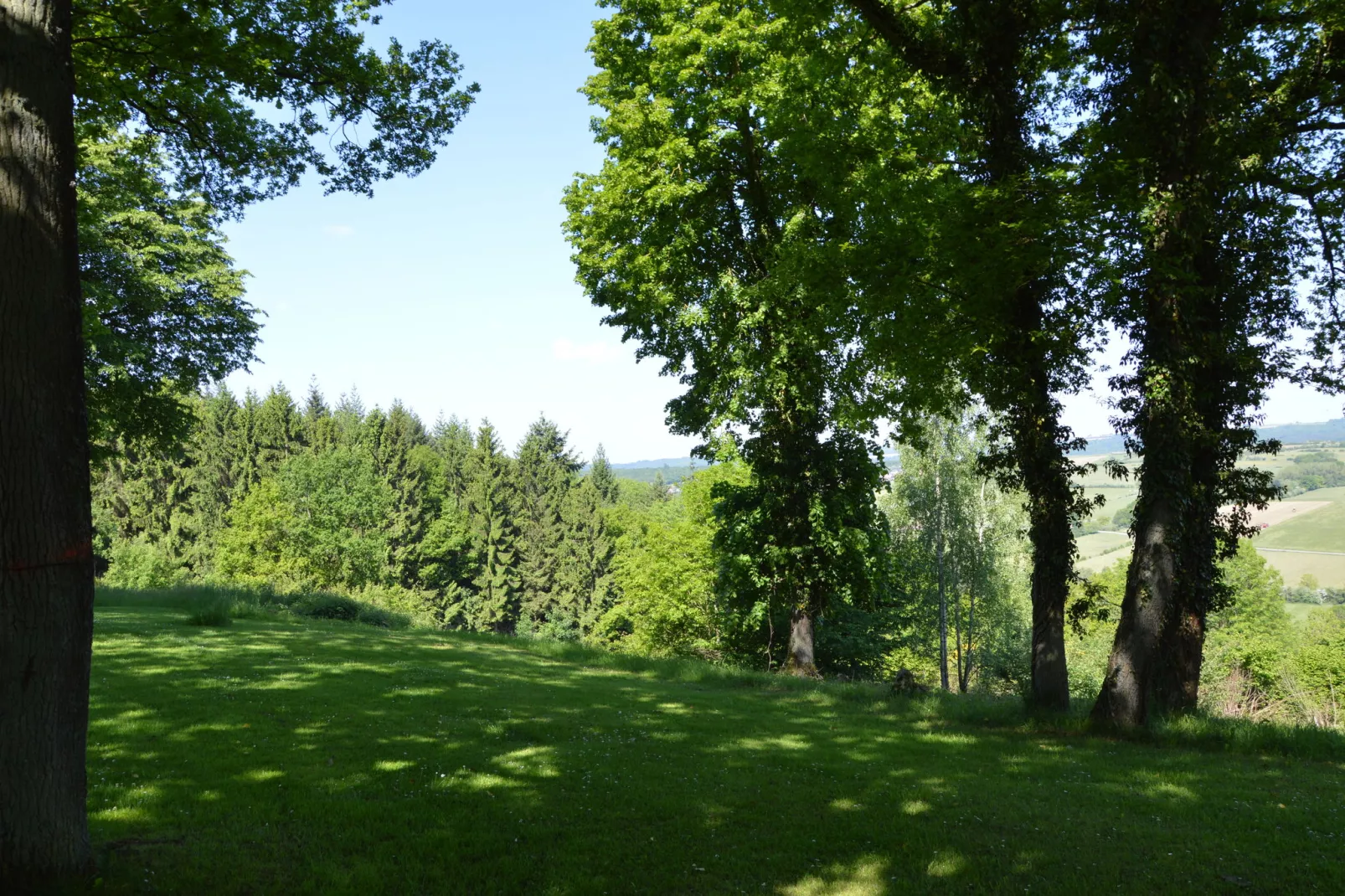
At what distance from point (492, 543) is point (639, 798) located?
69.2m

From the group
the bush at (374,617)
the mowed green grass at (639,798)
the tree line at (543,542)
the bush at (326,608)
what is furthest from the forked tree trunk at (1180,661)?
the bush at (326,608)

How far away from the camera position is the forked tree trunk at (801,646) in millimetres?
20344

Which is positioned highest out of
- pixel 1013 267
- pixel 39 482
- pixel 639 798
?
pixel 1013 267

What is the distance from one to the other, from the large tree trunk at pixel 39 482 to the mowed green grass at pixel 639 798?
59cm

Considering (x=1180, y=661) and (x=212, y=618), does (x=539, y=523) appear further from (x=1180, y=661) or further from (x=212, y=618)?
(x=1180, y=661)

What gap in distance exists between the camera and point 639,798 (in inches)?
279

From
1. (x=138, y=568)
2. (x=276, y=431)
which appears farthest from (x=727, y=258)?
(x=276, y=431)

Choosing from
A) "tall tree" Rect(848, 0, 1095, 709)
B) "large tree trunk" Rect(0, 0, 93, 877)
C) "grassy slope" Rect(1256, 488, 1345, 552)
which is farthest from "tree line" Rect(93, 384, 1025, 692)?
"grassy slope" Rect(1256, 488, 1345, 552)

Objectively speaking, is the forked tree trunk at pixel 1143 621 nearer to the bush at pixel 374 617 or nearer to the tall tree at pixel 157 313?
the bush at pixel 374 617

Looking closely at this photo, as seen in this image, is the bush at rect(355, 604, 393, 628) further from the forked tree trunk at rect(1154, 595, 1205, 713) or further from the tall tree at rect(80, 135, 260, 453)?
the forked tree trunk at rect(1154, 595, 1205, 713)

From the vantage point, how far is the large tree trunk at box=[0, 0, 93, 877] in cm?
452

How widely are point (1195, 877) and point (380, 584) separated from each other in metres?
60.7

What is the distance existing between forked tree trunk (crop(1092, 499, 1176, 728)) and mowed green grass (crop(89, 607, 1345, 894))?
0.65 m

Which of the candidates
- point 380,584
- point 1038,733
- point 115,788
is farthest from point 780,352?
point 380,584
